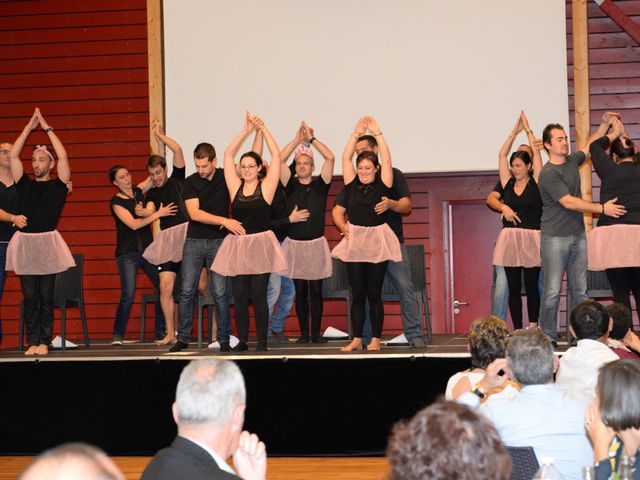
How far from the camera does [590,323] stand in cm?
408

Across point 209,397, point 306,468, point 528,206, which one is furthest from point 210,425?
point 528,206

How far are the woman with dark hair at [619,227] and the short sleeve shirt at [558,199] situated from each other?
0.65 ft

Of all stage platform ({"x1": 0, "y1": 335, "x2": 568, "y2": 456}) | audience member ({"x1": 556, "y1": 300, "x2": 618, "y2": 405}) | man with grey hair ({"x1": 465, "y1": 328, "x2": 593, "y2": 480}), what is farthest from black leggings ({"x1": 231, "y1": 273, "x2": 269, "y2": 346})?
man with grey hair ({"x1": 465, "y1": 328, "x2": 593, "y2": 480})

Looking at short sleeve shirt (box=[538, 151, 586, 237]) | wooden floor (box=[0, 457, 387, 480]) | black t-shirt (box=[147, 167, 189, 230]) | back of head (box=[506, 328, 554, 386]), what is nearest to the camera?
back of head (box=[506, 328, 554, 386])

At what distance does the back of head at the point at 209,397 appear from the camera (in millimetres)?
2168

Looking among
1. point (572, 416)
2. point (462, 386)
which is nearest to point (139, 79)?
point (462, 386)

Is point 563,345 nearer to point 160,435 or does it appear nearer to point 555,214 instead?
point 555,214

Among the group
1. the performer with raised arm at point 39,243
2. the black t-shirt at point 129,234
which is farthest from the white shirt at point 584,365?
the black t-shirt at point 129,234

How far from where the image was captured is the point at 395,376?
5.80 m

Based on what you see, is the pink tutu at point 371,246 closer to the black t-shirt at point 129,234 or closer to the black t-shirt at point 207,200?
the black t-shirt at point 207,200

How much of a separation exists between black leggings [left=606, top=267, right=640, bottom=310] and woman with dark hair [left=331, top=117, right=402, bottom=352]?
155 centimetres

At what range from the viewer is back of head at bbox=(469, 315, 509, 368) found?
3.59 m

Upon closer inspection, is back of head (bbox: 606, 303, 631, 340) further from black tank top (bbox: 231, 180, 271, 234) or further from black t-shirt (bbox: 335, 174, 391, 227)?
black tank top (bbox: 231, 180, 271, 234)

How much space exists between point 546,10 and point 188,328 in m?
4.70
